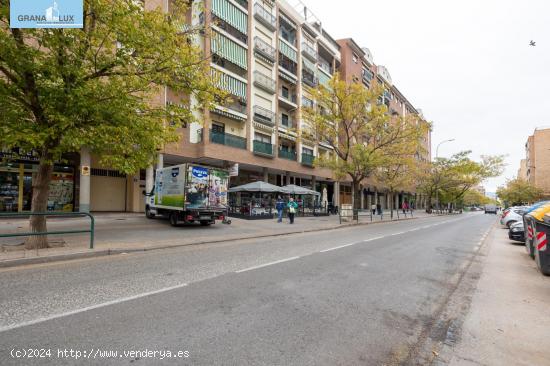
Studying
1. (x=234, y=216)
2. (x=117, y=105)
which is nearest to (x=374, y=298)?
(x=117, y=105)

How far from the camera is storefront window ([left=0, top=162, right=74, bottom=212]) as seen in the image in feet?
54.8

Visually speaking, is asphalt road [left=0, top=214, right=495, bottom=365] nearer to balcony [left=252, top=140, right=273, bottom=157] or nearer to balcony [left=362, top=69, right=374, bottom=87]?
balcony [left=252, top=140, right=273, bottom=157]

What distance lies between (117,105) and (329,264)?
22.7 feet

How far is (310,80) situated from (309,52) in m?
3.20

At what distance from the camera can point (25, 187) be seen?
56.9ft

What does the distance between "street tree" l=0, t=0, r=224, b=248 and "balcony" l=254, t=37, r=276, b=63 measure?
1987 cm

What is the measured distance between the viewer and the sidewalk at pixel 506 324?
301cm

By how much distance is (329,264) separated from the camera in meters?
7.04

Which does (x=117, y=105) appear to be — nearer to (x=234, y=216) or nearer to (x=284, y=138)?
(x=234, y=216)

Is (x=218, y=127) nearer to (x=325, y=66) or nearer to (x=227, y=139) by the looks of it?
(x=227, y=139)

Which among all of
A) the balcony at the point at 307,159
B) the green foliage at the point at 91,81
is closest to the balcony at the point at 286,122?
the balcony at the point at 307,159

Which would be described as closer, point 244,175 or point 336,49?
point 244,175

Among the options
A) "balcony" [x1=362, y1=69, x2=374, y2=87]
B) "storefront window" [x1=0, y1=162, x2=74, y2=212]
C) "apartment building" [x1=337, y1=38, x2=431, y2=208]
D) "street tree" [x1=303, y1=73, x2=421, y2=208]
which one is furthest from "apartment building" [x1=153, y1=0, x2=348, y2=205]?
"balcony" [x1=362, y1=69, x2=374, y2=87]

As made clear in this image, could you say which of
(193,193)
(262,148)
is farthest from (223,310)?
(262,148)
